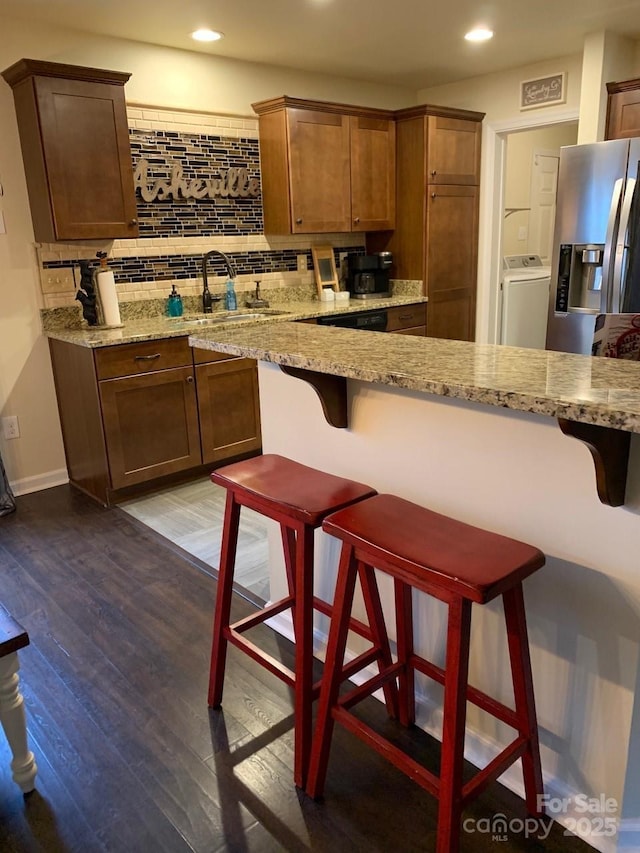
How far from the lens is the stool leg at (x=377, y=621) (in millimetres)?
1679

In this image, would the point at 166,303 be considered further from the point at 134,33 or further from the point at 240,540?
the point at 240,540

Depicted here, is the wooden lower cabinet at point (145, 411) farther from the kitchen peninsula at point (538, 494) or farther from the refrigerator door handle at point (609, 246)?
the refrigerator door handle at point (609, 246)

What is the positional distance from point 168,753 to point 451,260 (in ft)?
12.8

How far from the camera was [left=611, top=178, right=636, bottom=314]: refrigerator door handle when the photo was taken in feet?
10.7

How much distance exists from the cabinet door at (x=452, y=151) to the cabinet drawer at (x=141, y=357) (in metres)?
2.23

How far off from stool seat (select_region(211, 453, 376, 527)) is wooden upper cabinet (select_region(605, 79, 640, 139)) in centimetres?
328

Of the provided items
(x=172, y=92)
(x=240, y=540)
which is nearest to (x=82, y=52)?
(x=172, y=92)

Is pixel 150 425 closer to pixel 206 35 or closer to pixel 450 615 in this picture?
pixel 206 35

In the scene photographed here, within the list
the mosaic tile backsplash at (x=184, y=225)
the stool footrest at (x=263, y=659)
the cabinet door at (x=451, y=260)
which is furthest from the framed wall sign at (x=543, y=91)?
the stool footrest at (x=263, y=659)

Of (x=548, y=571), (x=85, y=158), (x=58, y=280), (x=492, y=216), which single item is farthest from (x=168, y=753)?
(x=492, y=216)

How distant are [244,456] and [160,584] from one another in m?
1.42

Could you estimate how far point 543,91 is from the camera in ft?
14.0

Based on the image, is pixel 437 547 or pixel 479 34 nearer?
pixel 437 547

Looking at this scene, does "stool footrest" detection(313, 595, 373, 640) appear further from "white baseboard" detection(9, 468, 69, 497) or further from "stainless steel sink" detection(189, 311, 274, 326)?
"white baseboard" detection(9, 468, 69, 497)
